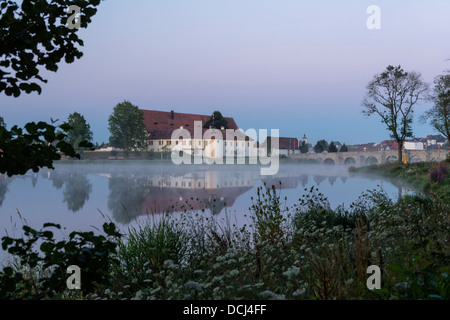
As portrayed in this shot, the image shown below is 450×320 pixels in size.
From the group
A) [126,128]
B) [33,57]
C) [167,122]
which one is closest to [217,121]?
[167,122]

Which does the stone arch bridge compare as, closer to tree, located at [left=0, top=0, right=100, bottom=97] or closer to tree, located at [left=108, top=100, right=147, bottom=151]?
tree, located at [left=108, top=100, right=147, bottom=151]

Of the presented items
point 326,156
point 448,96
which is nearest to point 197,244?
point 448,96

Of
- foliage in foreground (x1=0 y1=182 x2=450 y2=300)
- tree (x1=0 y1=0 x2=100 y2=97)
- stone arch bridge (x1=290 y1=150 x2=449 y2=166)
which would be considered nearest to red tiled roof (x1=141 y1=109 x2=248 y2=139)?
stone arch bridge (x1=290 y1=150 x2=449 y2=166)

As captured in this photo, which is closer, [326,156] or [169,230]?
[169,230]

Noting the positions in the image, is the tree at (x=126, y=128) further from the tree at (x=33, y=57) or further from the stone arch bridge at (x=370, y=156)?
the tree at (x=33, y=57)

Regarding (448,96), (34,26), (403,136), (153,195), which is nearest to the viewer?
(34,26)

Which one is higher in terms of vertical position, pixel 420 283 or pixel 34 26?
pixel 34 26

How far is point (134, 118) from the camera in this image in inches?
2975

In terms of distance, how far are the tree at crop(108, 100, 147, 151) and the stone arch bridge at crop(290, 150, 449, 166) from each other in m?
35.7

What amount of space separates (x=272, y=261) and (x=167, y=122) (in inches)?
3925

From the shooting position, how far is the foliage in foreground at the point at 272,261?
300 cm

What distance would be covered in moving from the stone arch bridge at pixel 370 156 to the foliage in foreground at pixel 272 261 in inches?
2113
